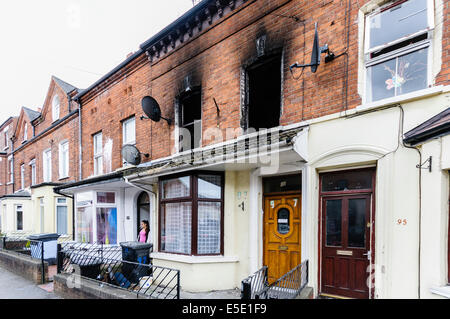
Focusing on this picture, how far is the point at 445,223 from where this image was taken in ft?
13.3

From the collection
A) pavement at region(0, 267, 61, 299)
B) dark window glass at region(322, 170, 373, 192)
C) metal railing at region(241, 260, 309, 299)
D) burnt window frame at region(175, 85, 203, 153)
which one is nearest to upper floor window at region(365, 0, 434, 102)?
dark window glass at region(322, 170, 373, 192)

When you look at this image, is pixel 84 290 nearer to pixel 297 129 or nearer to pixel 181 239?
pixel 181 239

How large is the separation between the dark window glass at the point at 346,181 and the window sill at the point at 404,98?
111 cm

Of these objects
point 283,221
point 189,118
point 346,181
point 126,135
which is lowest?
point 283,221

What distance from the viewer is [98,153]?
12.4 m

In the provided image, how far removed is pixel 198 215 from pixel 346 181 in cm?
351

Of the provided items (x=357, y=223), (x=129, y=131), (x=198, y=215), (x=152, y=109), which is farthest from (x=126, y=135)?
(x=357, y=223)

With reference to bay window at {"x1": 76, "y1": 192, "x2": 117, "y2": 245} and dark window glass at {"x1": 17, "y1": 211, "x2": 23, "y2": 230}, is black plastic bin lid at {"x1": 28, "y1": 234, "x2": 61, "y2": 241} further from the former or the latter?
A: dark window glass at {"x1": 17, "y1": 211, "x2": 23, "y2": 230}

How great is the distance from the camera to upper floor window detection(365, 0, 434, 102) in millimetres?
4582

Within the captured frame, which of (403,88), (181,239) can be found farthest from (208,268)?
(403,88)

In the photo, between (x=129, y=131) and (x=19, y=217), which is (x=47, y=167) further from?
(x=129, y=131)

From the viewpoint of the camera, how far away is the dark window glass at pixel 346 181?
5.11 m

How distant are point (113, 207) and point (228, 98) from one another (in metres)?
6.17

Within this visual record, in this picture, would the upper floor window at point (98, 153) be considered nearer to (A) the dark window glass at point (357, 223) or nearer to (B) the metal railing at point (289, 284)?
(B) the metal railing at point (289, 284)
